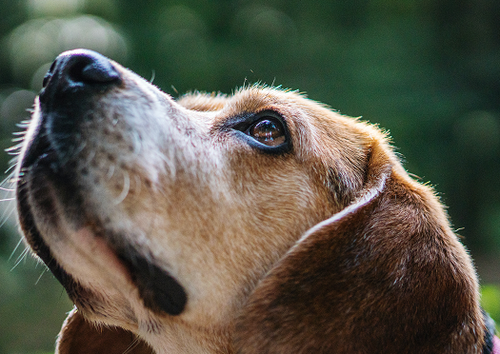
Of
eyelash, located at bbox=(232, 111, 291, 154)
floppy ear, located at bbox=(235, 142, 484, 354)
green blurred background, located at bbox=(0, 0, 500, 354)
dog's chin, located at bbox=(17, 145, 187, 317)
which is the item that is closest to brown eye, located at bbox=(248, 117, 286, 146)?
eyelash, located at bbox=(232, 111, 291, 154)

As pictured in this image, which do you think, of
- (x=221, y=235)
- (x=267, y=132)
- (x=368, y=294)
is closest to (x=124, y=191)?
(x=221, y=235)

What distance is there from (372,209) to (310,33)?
8656mm

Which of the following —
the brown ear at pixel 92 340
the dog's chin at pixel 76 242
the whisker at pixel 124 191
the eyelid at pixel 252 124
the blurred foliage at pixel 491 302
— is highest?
the eyelid at pixel 252 124

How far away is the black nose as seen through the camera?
222 cm

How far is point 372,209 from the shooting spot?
241 cm

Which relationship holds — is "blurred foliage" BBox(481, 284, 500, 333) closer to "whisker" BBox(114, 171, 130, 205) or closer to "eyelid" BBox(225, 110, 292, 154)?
"eyelid" BBox(225, 110, 292, 154)

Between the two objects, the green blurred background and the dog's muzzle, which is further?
the green blurred background

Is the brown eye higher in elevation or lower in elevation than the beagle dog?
higher

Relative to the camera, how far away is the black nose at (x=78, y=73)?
2225mm

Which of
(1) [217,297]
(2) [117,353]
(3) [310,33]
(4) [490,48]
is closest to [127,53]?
(3) [310,33]

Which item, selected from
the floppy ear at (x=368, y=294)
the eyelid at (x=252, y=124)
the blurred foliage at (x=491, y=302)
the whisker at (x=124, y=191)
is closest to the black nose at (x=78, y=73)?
the whisker at (x=124, y=191)

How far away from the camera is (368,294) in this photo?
2.15 metres

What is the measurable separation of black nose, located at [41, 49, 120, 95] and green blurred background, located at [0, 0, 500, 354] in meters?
5.71

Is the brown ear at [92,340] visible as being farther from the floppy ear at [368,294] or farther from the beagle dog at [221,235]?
the floppy ear at [368,294]
